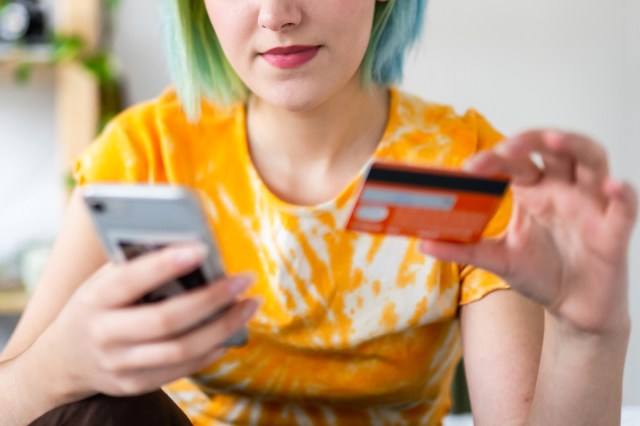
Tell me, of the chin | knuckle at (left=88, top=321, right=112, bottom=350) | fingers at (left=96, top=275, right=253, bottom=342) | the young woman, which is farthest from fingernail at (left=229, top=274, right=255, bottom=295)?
the chin

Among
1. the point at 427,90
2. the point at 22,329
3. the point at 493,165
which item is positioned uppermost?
the point at 493,165

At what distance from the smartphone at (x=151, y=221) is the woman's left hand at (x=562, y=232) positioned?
0.55 ft

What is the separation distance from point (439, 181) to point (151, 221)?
202 mm

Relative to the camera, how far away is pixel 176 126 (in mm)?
1151

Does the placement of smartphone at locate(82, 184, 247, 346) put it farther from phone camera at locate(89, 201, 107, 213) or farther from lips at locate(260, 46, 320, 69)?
lips at locate(260, 46, 320, 69)

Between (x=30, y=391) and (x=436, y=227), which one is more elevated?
(x=436, y=227)

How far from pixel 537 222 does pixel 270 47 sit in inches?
14.9

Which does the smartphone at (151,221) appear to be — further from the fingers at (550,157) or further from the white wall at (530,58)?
the white wall at (530,58)

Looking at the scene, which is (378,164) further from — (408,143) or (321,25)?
(408,143)

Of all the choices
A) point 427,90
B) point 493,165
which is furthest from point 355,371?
point 427,90

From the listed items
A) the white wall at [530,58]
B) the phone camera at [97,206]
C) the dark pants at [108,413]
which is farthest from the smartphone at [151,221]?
the white wall at [530,58]

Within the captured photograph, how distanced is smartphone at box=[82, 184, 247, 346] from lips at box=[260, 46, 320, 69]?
346 mm

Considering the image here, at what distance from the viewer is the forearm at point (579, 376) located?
31.3 inches

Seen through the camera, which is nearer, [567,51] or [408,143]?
[408,143]
